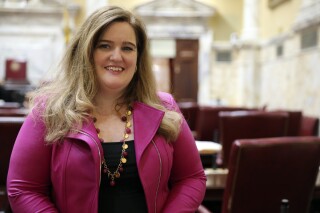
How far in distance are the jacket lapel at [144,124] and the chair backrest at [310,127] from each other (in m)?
2.73

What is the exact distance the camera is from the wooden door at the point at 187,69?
11102mm

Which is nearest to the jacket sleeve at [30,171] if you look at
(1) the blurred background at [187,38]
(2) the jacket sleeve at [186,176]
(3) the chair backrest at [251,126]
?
(2) the jacket sleeve at [186,176]

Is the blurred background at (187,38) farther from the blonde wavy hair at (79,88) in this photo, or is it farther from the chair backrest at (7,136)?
the blonde wavy hair at (79,88)

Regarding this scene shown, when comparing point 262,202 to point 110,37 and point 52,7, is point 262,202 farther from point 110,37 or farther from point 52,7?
point 52,7

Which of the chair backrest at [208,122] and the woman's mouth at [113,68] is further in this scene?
the chair backrest at [208,122]

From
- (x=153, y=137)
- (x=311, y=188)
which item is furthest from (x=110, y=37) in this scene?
(x=311, y=188)

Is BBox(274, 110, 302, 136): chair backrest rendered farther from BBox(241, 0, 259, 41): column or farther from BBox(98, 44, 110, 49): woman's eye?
BBox(241, 0, 259, 41): column

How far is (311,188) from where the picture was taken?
182cm

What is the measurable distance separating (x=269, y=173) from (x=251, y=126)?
4.45 ft

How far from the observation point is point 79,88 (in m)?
1.54

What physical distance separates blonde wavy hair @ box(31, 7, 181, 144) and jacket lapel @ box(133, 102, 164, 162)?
29mm

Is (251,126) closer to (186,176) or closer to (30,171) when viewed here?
(186,176)

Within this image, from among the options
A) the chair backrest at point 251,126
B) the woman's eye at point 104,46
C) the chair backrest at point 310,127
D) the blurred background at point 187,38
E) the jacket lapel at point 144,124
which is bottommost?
the chair backrest at point 310,127

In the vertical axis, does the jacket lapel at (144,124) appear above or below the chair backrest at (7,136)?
above
